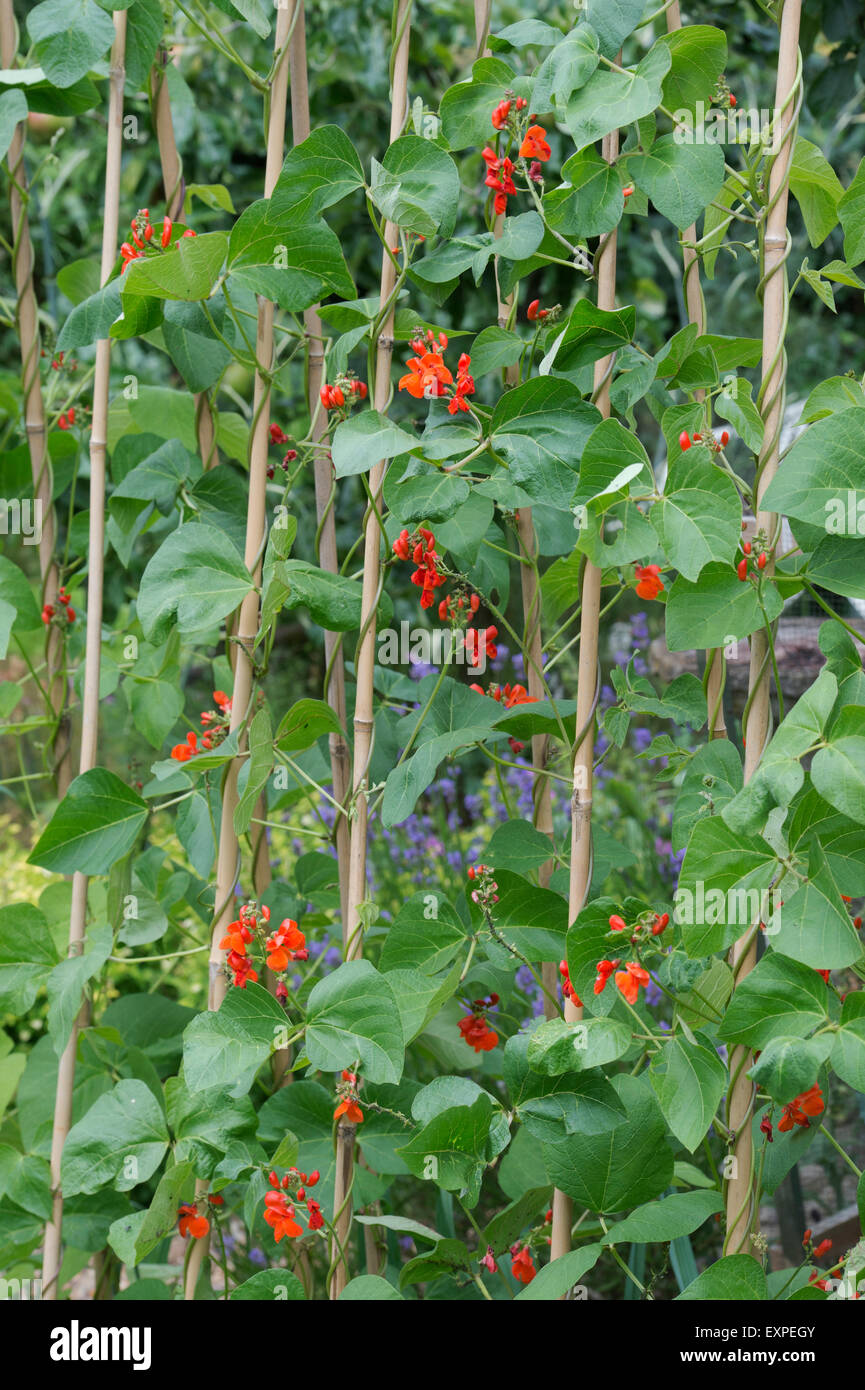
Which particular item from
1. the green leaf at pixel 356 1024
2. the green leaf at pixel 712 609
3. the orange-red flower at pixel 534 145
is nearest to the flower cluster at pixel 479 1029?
the green leaf at pixel 356 1024

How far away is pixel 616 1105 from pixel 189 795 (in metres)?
0.57

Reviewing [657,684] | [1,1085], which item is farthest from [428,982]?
[657,684]

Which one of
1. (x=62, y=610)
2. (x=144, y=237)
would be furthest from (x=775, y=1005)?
(x=62, y=610)

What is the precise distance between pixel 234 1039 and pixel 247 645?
0.36 metres

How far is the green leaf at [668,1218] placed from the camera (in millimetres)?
972

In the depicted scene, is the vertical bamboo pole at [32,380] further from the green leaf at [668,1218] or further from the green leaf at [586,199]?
the green leaf at [668,1218]

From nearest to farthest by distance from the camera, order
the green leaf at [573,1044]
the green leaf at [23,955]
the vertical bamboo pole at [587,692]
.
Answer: the green leaf at [573,1044] → the vertical bamboo pole at [587,692] → the green leaf at [23,955]

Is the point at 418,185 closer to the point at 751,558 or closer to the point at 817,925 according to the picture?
the point at 751,558

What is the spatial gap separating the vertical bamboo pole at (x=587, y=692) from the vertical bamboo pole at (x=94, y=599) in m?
0.53

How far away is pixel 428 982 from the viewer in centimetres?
108

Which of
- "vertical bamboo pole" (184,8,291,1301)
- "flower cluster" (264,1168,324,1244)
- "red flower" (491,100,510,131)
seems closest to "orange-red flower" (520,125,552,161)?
"red flower" (491,100,510,131)

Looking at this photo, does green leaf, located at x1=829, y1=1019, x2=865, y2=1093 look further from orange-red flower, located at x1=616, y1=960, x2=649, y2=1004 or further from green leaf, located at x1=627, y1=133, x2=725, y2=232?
green leaf, located at x1=627, y1=133, x2=725, y2=232

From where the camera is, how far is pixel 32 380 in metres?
1.40
